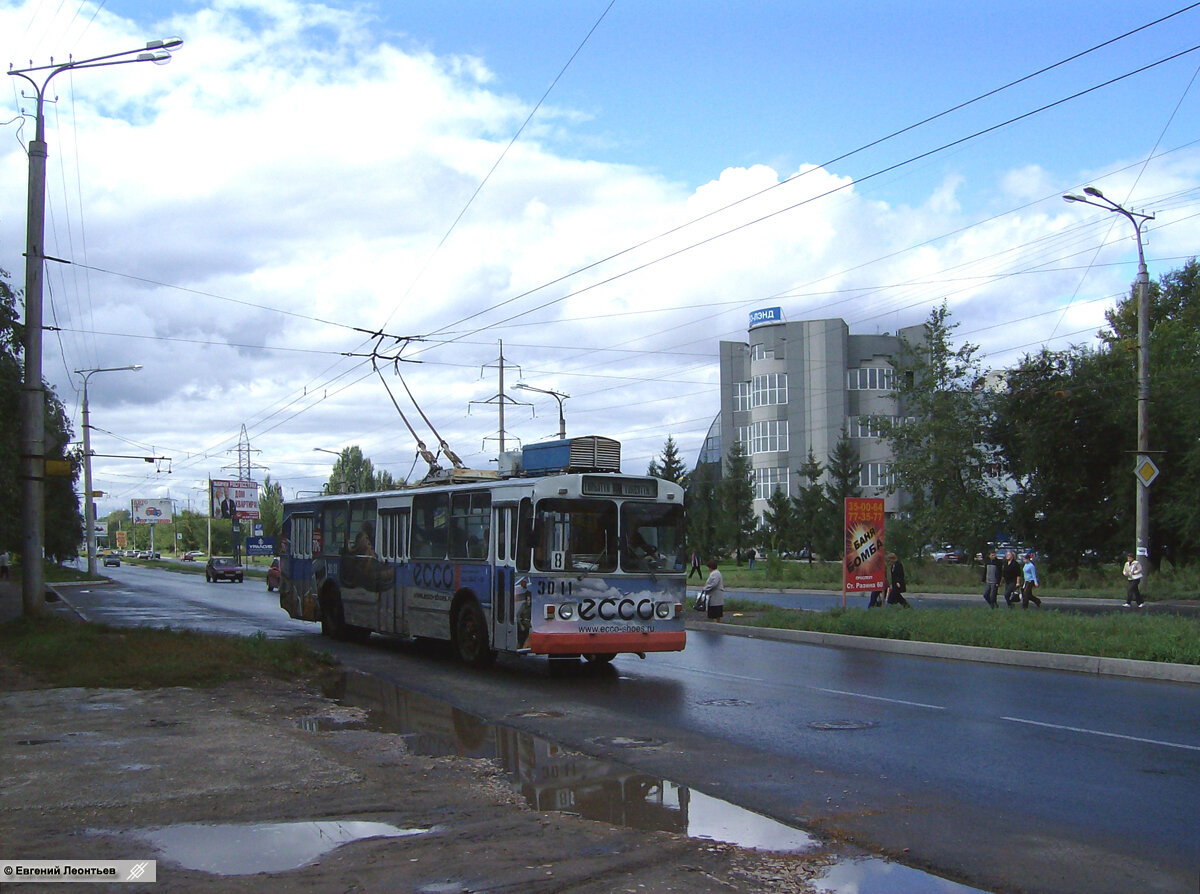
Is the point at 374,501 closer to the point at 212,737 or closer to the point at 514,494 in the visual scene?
the point at 514,494

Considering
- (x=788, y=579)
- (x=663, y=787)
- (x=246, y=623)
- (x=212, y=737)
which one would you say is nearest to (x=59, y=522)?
(x=246, y=623)

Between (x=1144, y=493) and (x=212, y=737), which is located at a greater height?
(x=1144, y=493)

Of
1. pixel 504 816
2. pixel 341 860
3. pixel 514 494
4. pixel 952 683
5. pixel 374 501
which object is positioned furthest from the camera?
pixel 374 501

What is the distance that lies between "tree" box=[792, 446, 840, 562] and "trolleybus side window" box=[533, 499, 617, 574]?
63384 mm

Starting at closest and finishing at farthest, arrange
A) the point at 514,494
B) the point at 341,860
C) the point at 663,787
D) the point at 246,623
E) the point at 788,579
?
the point at 341,860 < the point at 663,787 < the point at 514,494 < the point at 246,623 < the point at 788,579

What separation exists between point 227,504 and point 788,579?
64.0 meters

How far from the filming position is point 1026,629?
18.5 m

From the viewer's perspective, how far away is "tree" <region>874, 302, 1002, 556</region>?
161 ft

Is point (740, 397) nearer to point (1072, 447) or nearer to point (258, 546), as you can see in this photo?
point (258, 546)

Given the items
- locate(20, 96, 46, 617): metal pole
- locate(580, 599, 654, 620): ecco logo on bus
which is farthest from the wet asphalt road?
locate(20, 96, 46, 617): metal pole

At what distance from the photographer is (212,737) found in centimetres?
1001

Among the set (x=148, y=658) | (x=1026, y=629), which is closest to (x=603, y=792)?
(x=148, y=658)

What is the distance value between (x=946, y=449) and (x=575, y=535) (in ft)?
123

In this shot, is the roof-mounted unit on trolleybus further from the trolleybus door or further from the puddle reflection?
the puddle reflection
